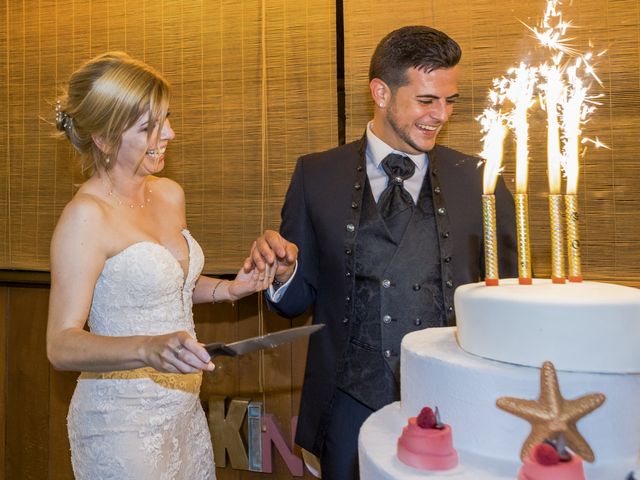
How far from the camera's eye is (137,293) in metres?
1.99

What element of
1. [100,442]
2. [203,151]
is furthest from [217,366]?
[100,442]

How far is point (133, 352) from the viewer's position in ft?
5.34

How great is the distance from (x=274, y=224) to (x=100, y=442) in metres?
1.22

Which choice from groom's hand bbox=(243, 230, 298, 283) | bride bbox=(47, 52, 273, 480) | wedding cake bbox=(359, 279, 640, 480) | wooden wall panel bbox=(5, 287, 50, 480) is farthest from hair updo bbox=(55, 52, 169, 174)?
wooden wall panel bbox=(5, 287, 50, 480)

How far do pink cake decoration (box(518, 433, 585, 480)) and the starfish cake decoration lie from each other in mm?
78

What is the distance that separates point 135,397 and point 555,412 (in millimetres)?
1262

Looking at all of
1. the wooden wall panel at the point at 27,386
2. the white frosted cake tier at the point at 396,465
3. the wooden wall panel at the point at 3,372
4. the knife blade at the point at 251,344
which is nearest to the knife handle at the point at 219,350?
the knife blade at the point at 251,344

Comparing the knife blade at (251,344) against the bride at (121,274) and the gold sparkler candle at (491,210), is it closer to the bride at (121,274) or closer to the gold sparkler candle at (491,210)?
the gold sparkler candle at (491,210)

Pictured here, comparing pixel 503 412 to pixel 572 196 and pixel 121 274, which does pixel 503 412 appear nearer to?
pixel 572 196

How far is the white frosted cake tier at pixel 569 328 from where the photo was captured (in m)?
1.12

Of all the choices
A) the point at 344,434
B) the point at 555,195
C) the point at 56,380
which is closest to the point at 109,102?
the point at 344,434

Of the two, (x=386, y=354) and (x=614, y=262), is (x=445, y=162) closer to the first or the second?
(x=386, y=354)

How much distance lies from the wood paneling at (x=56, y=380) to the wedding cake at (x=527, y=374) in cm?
171

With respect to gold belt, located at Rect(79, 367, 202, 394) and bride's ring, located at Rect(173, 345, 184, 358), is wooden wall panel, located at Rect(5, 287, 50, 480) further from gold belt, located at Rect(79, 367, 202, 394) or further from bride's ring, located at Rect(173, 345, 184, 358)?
bride's ring, located at Rect(173, 345, 184, 358)
